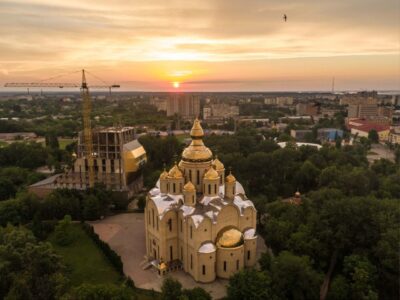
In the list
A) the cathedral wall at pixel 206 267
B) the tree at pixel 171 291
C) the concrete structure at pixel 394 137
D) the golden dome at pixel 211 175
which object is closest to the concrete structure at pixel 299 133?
the concrete structure at pixel 394 137

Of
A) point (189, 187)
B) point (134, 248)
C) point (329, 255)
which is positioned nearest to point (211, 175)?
point (189, 187)

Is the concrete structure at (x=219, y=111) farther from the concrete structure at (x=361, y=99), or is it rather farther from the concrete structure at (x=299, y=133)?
the concrete structure at (x=299, y=133)

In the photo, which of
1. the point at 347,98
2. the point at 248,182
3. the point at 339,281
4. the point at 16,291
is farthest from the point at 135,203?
the point at 347,98

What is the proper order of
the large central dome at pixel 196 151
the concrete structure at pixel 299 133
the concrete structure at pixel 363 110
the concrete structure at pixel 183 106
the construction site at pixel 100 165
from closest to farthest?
the large central dome at pixel 196 151 < the construction site at pixel 100 165 < the concrete structure at pixel 299 133 < the concrete structure at pixel 363 110 < the concrete structure at pixel 183 106

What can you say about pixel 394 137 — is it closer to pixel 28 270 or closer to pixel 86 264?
pixel 86 264

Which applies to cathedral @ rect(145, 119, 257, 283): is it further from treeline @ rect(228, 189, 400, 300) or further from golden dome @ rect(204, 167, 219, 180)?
treeline @ rect(228, 189, 400, 300)

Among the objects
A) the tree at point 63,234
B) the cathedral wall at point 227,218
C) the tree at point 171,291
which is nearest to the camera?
the tree at point 171,291

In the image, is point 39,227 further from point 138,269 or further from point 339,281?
point 339,281
